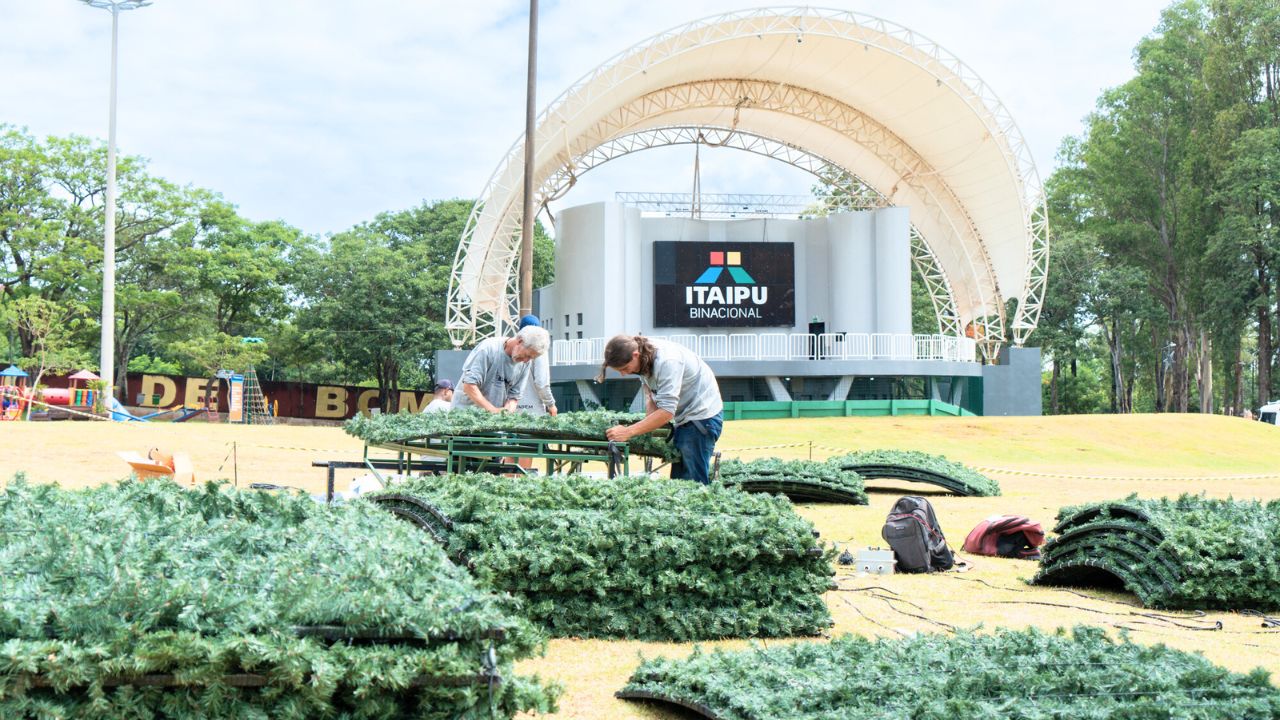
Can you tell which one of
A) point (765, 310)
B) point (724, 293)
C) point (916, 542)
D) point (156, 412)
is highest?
point (724, 293)

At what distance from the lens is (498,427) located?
7703 mm

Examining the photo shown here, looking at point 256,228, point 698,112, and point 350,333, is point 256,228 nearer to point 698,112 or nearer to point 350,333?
point 350,333

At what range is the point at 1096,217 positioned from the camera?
184ft

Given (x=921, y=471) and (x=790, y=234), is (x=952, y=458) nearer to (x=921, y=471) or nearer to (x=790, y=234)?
(x=921, y=471)

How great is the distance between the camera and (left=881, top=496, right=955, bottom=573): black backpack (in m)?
8.30

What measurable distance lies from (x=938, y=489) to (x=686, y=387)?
1106 cm

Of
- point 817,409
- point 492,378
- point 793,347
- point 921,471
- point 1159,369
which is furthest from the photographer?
point 1159,369

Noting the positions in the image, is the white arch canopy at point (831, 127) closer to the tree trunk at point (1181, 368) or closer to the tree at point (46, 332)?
the tree at point (46, 332)

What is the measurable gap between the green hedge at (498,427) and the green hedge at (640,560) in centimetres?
165

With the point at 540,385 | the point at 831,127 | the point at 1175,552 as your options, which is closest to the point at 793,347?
the point at 831,127

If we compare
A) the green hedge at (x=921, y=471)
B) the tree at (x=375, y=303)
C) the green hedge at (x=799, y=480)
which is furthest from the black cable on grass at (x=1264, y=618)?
the tree at (x=375, y=303)

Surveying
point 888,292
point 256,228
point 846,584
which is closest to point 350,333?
point 256,228

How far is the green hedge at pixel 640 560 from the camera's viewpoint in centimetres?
554

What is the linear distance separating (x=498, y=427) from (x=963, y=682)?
14.8ft
